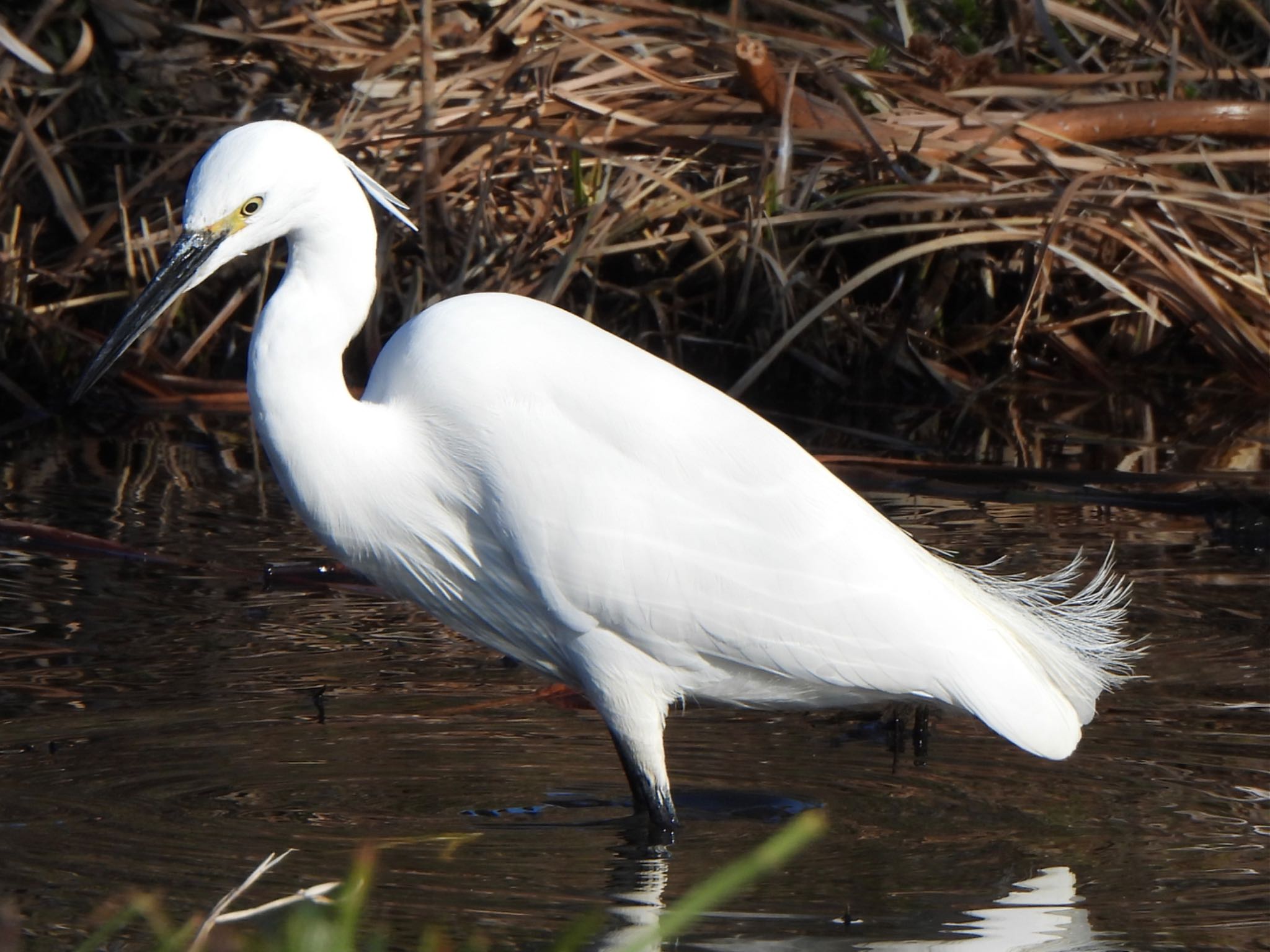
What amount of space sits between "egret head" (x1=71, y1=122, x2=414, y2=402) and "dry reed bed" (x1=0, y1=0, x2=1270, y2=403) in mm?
2843

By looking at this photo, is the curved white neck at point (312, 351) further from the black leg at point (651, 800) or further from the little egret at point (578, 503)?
the black leg at point (651, 800)

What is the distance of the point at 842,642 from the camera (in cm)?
290

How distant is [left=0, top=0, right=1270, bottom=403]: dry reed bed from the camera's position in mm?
5820

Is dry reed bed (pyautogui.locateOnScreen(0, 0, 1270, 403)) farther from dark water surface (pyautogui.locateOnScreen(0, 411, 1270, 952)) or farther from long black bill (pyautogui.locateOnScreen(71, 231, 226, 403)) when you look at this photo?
long black bill (pyautogui.locateOnScreen(71, 231, 226, 403))

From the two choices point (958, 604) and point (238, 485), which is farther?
point (238, 485)

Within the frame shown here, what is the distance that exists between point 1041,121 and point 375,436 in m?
3.82

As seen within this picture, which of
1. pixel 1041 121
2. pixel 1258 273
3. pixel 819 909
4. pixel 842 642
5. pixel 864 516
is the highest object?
pixel 1041 121

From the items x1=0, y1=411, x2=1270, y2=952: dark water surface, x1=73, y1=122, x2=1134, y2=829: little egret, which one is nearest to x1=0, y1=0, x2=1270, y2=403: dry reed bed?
x1=0, y1=411, x2=1270, y2=952: dark water surface

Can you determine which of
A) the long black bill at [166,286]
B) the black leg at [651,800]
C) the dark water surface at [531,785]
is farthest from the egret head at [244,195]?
the black leg at [651,800]

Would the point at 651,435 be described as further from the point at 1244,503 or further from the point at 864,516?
the point at 1244,503

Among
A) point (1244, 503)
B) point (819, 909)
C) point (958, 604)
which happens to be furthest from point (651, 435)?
point (1244, 503)

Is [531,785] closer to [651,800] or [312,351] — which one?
[651,800]

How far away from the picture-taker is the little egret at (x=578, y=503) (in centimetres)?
277

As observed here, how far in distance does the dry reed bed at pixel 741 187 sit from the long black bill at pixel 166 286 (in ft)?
9.20
